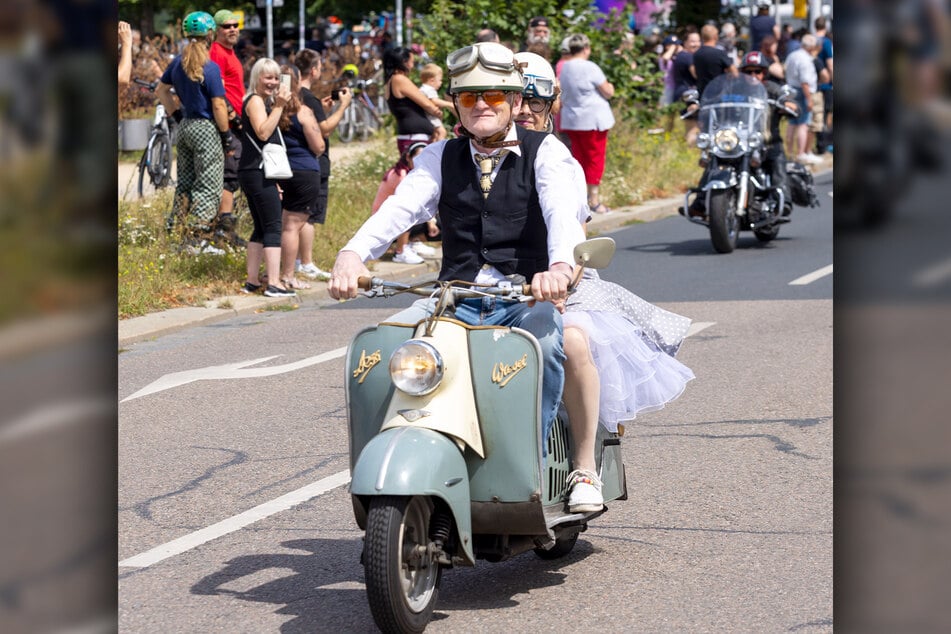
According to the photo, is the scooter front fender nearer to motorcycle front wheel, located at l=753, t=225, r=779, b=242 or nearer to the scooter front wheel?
the scooter front wheel

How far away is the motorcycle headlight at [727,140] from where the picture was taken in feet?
43.6

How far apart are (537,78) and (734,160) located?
333 inches

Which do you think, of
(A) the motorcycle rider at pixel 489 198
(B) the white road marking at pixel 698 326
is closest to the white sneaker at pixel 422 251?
(B) the white road marking at pixel 698 326

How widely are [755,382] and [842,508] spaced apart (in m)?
7.37

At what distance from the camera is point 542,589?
4332 mm

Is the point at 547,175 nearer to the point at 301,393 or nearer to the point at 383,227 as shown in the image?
the point at 383,227

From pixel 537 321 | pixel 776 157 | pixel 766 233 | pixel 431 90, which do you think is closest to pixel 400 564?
pixel 537 321

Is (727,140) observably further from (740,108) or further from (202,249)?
(202,249)

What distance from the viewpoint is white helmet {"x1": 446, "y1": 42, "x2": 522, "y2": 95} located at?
13.5 ft

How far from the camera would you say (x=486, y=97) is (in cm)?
Answer: 418

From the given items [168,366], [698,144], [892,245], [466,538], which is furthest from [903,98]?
[698,144]

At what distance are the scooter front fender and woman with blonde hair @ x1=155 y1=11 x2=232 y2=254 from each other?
28.5ft

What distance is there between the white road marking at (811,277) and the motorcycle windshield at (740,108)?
1465 millimetres

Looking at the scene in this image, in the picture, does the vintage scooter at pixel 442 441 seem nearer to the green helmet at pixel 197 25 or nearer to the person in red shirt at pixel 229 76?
the green helmet at pixel 197 25
